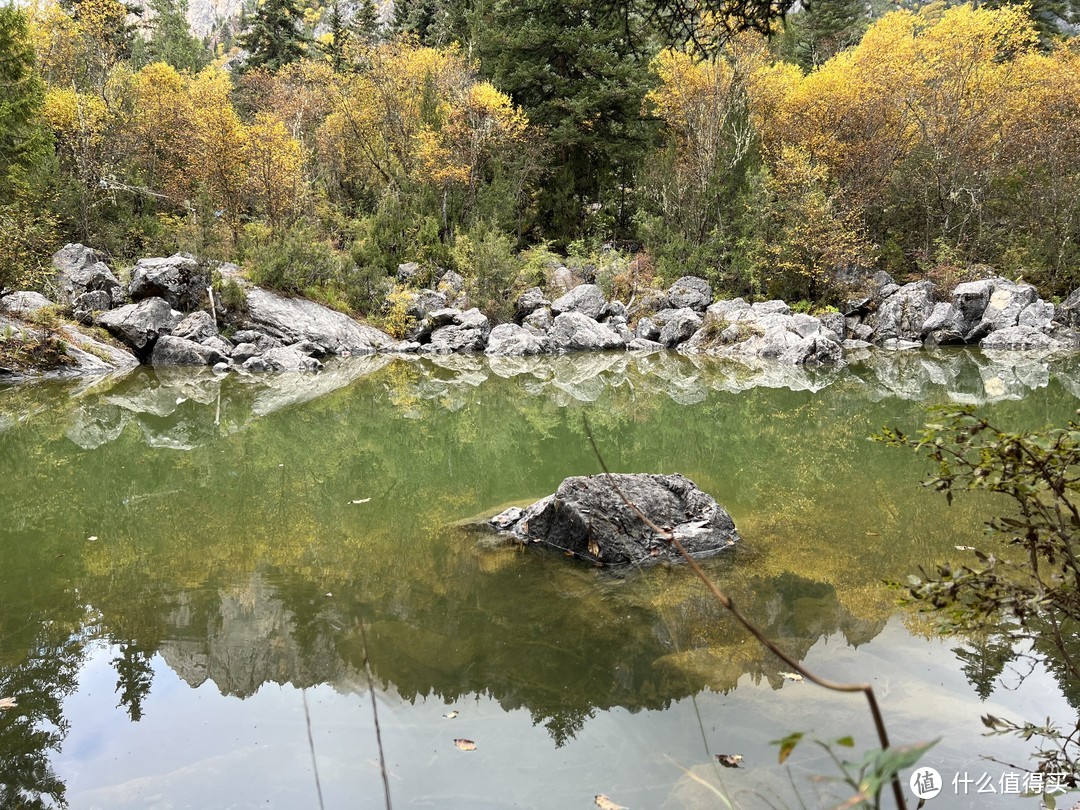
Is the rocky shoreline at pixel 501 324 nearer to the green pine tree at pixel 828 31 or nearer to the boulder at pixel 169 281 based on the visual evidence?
→ the boulder at pixel 169 281

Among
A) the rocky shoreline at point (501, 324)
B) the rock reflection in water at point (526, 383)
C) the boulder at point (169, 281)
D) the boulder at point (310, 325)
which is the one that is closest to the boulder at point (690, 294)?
the rocky shoreline at point (501, 324)

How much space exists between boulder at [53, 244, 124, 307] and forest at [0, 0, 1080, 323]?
2.16 meters

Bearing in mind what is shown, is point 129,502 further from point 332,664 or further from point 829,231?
point 829,231

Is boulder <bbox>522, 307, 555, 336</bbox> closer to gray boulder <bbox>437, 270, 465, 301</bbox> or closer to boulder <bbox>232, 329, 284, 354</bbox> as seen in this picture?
gray boulder <bbox>437, 270, 465, 301</bbox>

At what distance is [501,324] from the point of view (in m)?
22.8

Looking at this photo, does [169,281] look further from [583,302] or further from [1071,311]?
[1071,311]

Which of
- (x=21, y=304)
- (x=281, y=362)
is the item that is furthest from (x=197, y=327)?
(x=21, y=304)

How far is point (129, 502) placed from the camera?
21.0 ft

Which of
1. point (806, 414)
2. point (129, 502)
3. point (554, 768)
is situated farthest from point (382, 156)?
point (554, 768)

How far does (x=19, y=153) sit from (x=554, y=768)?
2233cm

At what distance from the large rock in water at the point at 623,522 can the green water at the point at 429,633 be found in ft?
0.68

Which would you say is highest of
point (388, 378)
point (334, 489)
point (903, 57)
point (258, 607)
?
point (903, 57)

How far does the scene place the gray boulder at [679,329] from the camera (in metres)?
22.9

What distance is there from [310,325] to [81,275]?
587 cm
